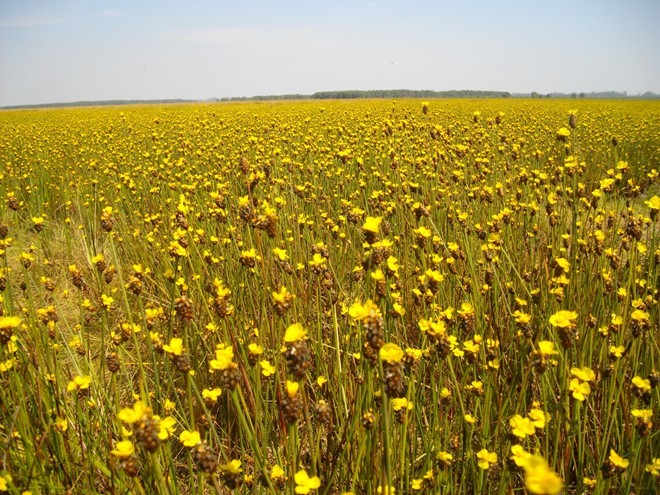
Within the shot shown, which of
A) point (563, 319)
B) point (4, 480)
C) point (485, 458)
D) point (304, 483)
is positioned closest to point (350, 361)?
point (485, 458)

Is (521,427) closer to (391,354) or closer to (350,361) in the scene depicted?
(391,354)

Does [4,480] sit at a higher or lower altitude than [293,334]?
lower

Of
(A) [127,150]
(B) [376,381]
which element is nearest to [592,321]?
(B) [376,381]

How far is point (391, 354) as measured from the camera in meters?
1.09

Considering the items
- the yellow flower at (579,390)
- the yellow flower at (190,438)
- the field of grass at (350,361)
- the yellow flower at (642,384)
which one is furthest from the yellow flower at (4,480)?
the yellow flower at (642,384)

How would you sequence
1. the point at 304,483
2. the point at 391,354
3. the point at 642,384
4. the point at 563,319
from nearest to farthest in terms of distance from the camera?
the point at 391,354 → the point at 304,483 → the point at 563,319 → the point at 642,384

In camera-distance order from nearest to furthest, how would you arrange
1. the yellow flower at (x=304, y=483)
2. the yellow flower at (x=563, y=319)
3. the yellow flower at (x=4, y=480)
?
the yellow flower at (x=4, y=480)
the yellow flower at (x=304, y=483)
the yellow flower at (x=563, y=319)

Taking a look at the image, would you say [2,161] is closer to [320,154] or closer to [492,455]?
[320,154]

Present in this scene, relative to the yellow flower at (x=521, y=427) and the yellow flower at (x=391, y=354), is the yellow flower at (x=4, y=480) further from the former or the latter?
the yellow flower at (x=521, y=427)

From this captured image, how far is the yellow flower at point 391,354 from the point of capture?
1.08 meters

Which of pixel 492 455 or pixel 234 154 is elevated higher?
pixel 234 154

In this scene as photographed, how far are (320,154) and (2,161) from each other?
7161 mm

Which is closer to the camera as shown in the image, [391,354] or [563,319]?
[391,354]

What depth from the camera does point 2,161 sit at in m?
9.00
